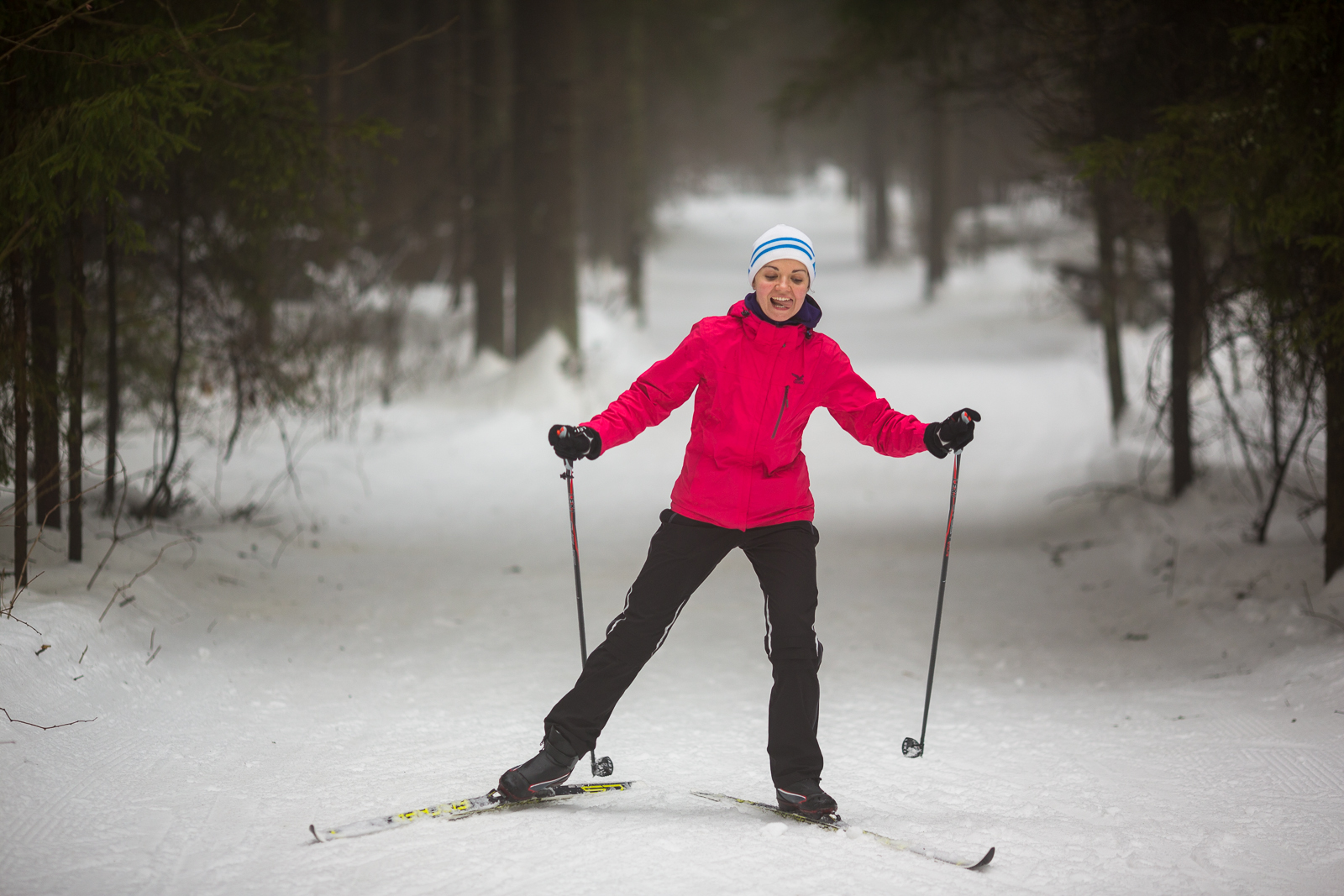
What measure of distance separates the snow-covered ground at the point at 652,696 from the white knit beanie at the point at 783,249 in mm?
1910

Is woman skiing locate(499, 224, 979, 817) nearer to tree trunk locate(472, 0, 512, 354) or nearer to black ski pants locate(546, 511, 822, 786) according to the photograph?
black ski pants locate(546, 511, 822, 786)

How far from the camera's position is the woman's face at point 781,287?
12.2 feet

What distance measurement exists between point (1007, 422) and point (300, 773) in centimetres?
1059

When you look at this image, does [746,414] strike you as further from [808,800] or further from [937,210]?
[937,210]

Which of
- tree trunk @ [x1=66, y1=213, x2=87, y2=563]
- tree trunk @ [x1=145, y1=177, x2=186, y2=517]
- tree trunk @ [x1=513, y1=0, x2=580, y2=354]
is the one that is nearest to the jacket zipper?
tree trunk @ [x1=66, y1=213, x2=87, y2=563]

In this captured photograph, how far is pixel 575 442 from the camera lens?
3.62m

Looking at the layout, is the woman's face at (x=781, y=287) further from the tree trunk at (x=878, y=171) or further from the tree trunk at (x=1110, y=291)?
the tree trunk at (x=878, y=171)

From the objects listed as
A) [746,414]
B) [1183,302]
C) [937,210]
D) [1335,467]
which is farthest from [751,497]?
[937,210]

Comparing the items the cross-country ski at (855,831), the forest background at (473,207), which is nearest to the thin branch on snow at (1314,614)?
the forest background at (473,207)

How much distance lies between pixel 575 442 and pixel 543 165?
10921 millimetres

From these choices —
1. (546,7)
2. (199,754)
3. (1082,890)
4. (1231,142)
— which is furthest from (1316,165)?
(546,7)

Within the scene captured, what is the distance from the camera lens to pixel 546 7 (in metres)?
13.8

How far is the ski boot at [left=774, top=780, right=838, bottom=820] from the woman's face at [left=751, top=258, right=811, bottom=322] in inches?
62.5

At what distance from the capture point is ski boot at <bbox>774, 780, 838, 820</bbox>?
3.59 meters
